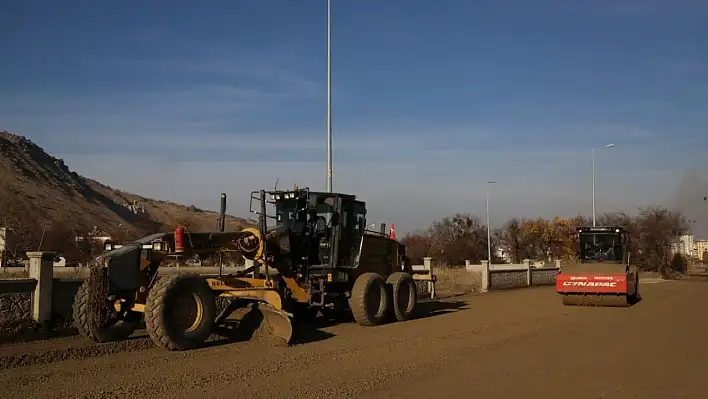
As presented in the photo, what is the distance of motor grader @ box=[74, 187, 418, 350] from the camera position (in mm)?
11742

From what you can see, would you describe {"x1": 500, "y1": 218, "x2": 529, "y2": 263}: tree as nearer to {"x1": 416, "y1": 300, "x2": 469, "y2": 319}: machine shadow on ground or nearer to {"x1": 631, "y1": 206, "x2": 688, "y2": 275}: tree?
{"x1": 631, "y1": 206, "x2": 688, "y2": 275}: tree

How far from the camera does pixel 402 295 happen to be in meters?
17.4

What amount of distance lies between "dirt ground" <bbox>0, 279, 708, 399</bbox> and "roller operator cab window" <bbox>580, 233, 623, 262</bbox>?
9307 millimetres

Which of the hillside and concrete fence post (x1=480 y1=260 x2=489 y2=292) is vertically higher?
the hillside

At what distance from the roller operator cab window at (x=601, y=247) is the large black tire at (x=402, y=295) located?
408 inches

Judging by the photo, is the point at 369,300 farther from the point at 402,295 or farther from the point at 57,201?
the point at 57,201

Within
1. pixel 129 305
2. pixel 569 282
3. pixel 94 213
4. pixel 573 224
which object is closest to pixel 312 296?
pixel 129 305

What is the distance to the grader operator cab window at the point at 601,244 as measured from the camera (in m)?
24.9

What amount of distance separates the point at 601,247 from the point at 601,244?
113mm

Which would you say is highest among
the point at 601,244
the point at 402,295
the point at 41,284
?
the point at 601,244

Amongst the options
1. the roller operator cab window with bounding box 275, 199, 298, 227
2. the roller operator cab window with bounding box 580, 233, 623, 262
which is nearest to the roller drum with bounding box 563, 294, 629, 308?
the roller operator cab window with bounding box 580, 233, 623, 262

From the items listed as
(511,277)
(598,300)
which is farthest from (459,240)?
(598,300)

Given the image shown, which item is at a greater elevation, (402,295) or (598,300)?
(402,295)

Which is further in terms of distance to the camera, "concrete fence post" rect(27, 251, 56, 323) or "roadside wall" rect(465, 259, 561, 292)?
"roadside wall" rect(465, 259, 561, 292)
